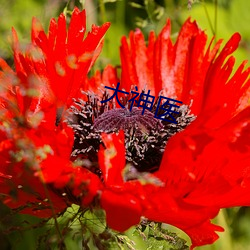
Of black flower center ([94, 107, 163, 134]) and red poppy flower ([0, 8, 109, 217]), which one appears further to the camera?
black flower center ([94, 107, 163, 134])

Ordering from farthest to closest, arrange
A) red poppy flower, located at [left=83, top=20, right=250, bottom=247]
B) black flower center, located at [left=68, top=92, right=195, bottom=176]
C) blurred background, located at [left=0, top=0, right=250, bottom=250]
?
1. blurred background, located at [left=0, top=0, right=250, bottom=250]
2. black flower center, located at [left=68, top=92, right=195, bottom=176]
3. red poppy flower, located at [left=83, top=20, right=250, bottom=247]

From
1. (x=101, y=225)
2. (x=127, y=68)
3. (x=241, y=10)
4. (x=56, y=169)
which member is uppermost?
(x=241, y=10)

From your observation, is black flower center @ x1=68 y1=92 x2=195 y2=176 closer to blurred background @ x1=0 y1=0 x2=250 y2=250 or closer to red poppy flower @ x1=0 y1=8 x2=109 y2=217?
red poppy flower @ x1=0 y1=8 x2=109 y2=217

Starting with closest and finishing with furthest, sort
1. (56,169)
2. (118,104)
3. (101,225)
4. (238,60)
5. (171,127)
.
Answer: (56,169) → (101,225) → (171,127) → (118,104) → (238,60)

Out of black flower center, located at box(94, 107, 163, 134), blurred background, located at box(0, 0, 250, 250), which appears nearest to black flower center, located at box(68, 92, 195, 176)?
black flower center, located at box(94, 107, 163, 134)

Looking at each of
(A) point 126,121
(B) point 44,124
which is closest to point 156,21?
(A) point 126,121

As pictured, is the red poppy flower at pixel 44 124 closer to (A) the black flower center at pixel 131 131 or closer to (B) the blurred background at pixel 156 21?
(A) the black flower center at pixel 131 131

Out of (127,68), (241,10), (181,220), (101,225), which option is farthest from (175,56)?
(241,10)

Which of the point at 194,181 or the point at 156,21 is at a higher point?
the point at 156,21

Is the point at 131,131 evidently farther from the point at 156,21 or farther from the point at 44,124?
the point at 156,21

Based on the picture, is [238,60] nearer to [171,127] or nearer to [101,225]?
[171,127]

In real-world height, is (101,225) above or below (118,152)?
below
